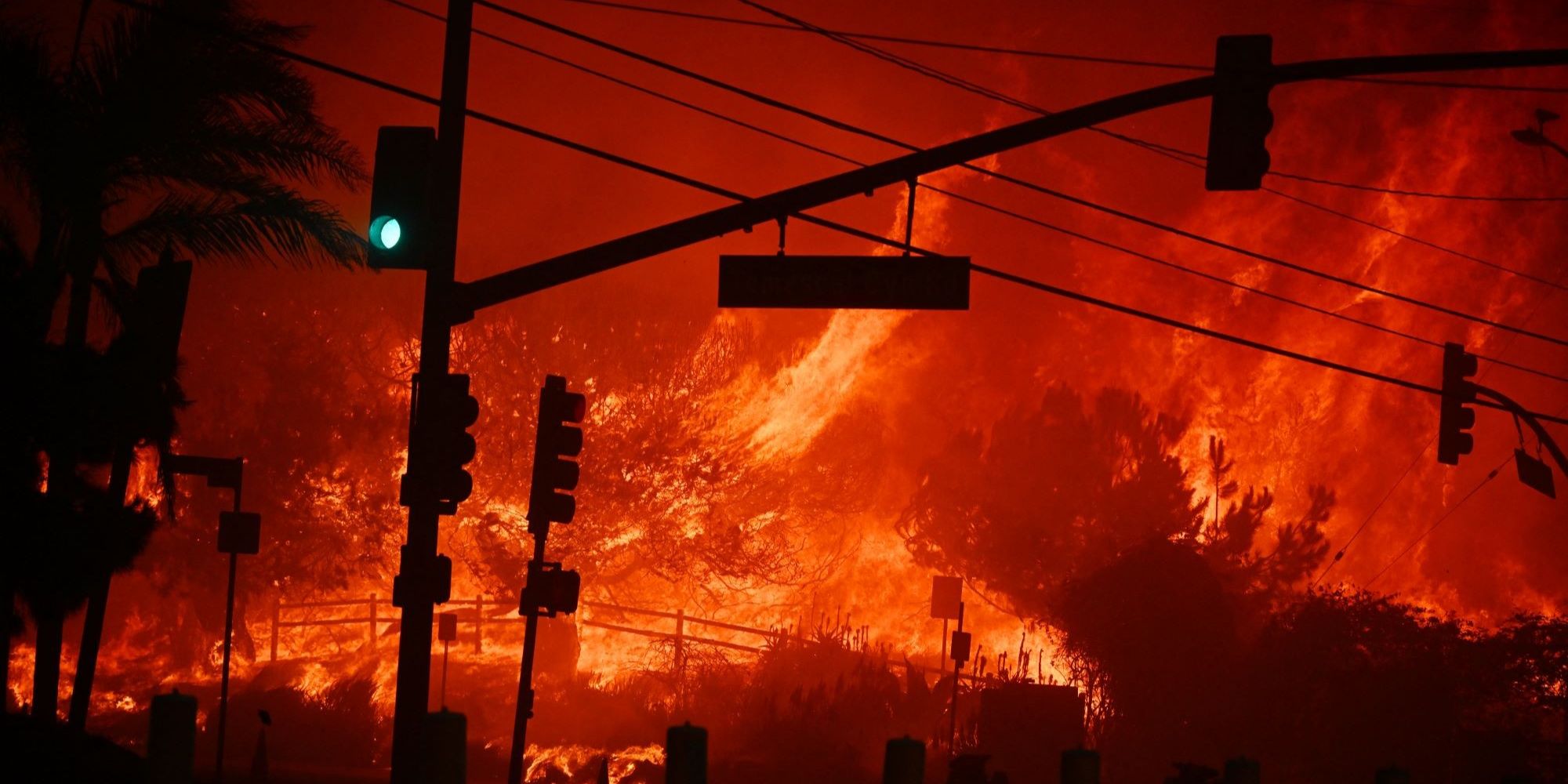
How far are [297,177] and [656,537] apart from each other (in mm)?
17347

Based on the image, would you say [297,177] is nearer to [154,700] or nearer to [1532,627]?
[154,700]

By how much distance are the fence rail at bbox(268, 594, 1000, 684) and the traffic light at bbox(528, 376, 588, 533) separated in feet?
53.5

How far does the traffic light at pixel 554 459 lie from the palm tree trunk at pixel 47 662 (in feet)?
15.8

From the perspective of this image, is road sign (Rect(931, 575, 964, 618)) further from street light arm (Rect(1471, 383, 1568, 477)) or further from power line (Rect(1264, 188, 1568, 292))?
power line (Rect(1264, 188, 1568, 292))

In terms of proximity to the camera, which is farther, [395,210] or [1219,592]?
[1219,592]

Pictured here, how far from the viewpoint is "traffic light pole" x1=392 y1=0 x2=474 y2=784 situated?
11.0m

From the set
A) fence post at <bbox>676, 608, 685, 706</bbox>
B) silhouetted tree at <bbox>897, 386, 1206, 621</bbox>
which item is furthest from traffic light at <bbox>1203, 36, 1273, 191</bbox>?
silhouetted tree at <bbox>897, 386, 1206, 621</bbox>

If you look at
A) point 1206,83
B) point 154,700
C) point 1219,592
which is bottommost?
point 154,700

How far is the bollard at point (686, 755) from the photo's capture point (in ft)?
27.9

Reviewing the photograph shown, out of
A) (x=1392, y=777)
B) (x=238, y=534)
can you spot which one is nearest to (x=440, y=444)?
(x=1392, y=777)

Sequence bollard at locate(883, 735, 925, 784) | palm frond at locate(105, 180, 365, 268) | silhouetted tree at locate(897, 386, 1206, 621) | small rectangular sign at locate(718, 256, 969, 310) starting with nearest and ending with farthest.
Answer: bollard at locate(883, 735, 925, 784) < small rectangular sign at locate(718, 256, 969, 310) < palm frond at locate(105, 180, 365, 268) < silhouetted tree at locate(897, 386, 1206, 621)

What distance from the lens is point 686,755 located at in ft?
27.9

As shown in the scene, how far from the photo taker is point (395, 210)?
10961 mm

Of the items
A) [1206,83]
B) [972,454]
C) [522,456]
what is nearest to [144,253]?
[1206,83]
